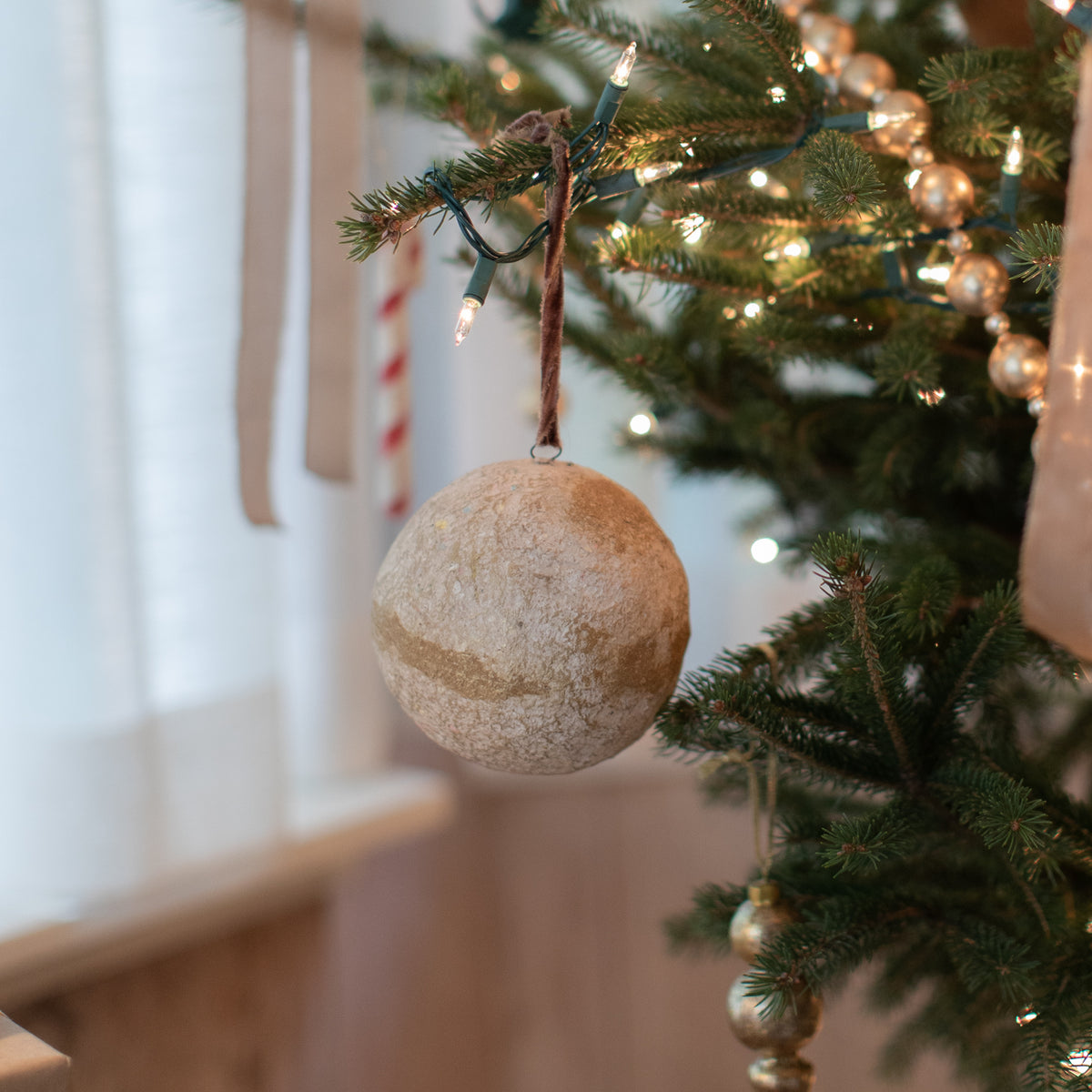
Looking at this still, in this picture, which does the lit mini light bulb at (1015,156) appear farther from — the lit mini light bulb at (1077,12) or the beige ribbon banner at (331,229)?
the beige ribbon banner at (331,229)

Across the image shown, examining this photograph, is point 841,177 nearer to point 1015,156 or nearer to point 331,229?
point 1015,156

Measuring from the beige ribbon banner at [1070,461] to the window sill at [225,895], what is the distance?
68cm

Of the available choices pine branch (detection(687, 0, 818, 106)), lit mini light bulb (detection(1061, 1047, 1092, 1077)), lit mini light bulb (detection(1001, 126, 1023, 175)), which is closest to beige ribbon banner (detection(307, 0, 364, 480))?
pine branch (detection(687, 0, 818, 106))

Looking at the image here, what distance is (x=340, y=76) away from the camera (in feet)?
2.06

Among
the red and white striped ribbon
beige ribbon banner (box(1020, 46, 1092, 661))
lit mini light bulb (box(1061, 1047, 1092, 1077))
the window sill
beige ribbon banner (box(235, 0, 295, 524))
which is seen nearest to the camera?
beige ribbon banner (box(1020, 46, 1092, 661))

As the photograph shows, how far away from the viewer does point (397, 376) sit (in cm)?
88

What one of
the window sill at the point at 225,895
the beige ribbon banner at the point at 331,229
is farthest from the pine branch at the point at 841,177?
the window sill at the point at 225,895

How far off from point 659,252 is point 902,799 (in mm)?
306

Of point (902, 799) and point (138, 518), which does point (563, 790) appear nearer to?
point (138, 518)

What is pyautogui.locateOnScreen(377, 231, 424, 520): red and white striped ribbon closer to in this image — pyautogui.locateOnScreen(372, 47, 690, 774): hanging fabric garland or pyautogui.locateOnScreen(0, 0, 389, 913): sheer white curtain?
pyautogui.locateOnScreen(0, 0, 389, 913): sheer white curtain

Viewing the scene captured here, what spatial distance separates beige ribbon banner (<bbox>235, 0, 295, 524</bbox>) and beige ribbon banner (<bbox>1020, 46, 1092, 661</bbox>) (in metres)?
0.43

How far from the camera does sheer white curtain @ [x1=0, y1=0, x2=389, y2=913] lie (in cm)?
68

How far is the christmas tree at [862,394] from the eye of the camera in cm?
42

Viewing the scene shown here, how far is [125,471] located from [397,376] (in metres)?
0.25
